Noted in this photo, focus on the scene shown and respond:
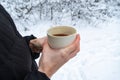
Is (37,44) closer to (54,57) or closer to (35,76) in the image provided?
(54,57)

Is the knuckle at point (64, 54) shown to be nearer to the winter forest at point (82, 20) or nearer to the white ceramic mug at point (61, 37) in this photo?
the white ceramic mug at point (61, 37)

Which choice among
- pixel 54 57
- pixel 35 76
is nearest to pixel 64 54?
pixel 54 57

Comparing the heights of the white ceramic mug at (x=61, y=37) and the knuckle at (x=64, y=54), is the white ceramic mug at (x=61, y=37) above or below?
above

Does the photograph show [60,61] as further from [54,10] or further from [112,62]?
[54,10]

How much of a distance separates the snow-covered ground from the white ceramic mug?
1761mm

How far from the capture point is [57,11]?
4.53m

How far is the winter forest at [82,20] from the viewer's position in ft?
11.6

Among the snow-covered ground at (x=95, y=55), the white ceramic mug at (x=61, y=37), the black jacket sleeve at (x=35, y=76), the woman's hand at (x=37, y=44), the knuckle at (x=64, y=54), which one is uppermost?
the white ceramic mug at (x=61, y=37)

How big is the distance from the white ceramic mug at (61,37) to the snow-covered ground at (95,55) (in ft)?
5.78

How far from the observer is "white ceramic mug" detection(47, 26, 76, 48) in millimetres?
1082

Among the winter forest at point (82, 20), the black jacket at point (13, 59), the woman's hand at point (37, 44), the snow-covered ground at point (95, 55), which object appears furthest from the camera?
the winter forest at point (82, 20)

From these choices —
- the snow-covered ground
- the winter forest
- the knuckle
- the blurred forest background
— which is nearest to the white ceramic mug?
the knuckle

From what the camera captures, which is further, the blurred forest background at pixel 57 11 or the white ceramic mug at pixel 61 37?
the blurred forest background at pixel 57 11

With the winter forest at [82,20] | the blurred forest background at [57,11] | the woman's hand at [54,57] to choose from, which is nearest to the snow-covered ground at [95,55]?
the winter forest at [82,20]
